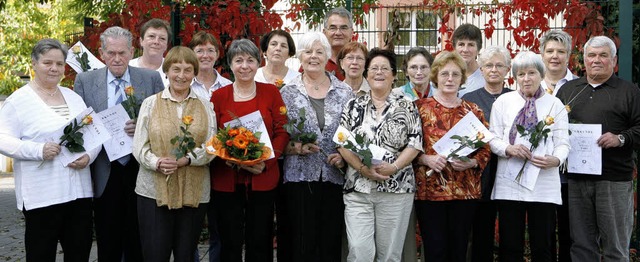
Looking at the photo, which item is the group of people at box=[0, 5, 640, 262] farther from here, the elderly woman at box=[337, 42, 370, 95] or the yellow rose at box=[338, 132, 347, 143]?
the yellow rose at box=[338, 132, 347, 143]

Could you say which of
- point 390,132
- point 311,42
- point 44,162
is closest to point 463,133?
point 390,132

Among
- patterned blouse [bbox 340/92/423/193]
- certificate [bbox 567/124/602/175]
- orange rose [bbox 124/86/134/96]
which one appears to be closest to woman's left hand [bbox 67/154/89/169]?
orange rose [bbox 124/86/134/96]

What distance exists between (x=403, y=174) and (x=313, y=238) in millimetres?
899

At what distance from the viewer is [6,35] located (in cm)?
2223

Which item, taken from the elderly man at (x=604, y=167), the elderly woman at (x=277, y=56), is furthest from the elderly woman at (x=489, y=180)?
the elderly woman at (x=277, y=56)

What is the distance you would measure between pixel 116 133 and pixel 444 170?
262 centimetres

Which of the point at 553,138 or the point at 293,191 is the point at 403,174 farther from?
the point at 553,138

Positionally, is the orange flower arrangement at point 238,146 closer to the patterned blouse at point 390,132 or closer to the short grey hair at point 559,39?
the patterned blouse at point 390,132

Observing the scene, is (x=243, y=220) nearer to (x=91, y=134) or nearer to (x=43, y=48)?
(x=91, y=134)

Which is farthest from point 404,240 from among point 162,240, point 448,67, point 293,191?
point 162,240

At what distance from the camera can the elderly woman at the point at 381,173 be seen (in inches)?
222

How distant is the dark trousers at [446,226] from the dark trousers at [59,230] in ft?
8.70

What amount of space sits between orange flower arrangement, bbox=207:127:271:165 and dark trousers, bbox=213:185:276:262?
468 mm

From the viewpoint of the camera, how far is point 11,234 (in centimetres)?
1012
